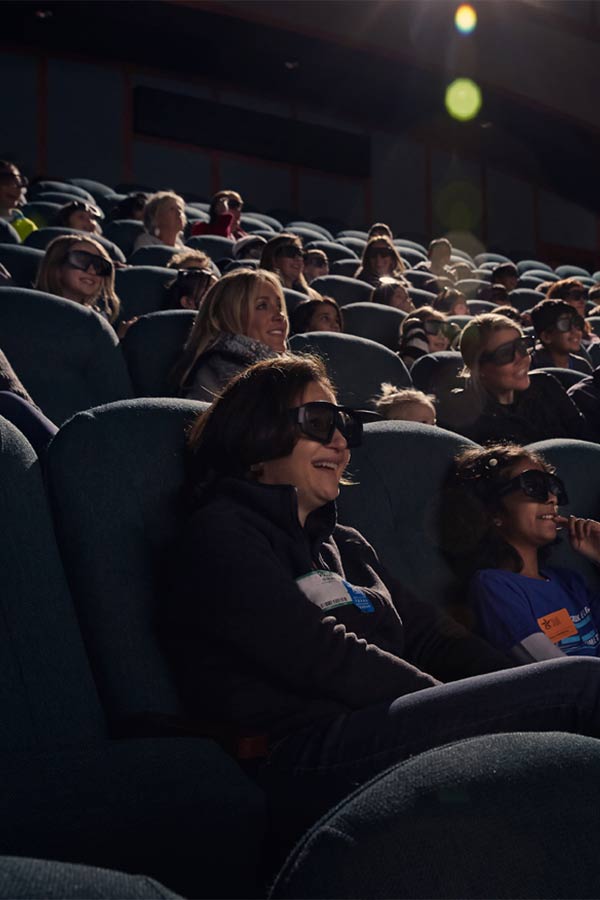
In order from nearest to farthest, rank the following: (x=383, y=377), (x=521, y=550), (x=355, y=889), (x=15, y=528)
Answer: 1. (x=355, y=889)
2. (x=15, y=528)
3. (x=521, y=550)
4. (x=383, y=377)

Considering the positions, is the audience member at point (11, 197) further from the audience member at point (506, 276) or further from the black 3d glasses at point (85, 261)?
the audience member at point (506, 276)

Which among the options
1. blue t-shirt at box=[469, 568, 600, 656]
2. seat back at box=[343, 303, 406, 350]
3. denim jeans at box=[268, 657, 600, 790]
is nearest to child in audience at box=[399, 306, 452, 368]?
seat back at box=[343, 303, 406, 350]

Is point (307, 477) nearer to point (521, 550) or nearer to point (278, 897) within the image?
point (521, 550)

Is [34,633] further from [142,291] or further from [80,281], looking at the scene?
[142,291]

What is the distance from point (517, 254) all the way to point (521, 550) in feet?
14.2

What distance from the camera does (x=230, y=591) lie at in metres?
0.58

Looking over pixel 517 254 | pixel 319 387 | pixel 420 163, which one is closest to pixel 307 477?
pixel 319 387

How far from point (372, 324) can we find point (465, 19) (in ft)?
10.7

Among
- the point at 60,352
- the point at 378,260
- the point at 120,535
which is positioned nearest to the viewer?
the point at 120,535

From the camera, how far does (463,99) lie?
188 inches

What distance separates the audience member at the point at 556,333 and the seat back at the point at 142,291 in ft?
2.23

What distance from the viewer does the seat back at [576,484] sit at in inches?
36.4

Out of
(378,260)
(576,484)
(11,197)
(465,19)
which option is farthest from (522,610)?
(465,19)

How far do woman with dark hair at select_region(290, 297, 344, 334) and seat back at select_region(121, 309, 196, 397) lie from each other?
0.31 metres
